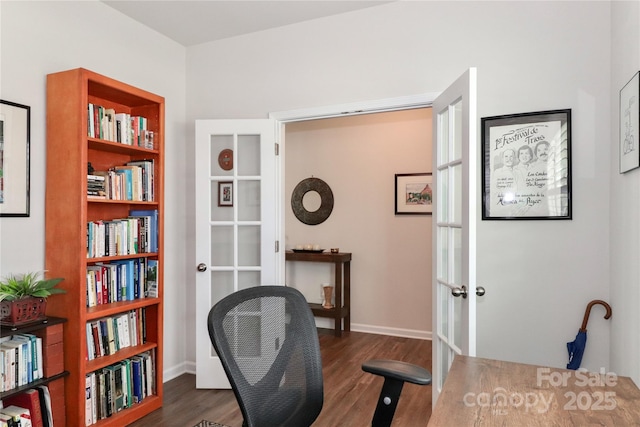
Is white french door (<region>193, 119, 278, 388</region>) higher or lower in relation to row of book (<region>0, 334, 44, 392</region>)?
higher

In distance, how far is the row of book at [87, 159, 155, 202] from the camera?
251 cm

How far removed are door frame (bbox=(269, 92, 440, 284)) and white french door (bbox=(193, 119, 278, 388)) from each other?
70 millimetres

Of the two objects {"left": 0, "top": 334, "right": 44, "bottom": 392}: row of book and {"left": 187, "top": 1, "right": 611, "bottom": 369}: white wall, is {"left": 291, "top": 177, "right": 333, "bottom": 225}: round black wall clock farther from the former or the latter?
{"left": 0, "top": 334, "right": 44, "bottom": 392}: row of book

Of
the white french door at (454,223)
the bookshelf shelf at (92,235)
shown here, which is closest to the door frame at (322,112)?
the white french door at (454,223)

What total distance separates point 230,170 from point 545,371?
8.36ft

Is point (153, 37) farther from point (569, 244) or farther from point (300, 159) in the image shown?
point (569, 244)

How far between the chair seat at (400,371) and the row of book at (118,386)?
6.12ft

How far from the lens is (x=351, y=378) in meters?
3.39

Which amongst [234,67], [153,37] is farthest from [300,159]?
[153,37]

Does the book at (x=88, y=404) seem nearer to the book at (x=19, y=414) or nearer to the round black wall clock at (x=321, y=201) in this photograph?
the book at (x=19, y=414)

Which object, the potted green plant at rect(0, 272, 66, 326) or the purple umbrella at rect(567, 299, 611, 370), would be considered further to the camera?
the purple umbrella at rect(567, 299, 611, 370)

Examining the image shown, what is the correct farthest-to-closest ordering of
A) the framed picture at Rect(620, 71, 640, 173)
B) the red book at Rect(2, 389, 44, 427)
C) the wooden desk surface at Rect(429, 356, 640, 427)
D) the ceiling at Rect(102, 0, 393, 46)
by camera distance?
the ceiling at Rect(102, 0, 393, 46) < the red book at Rect(2, 389, 44, 427) < the framed picture at Rect(620, 71, 640, 173) < the wooden desk surface at Rect(429, 356, 640, 427)

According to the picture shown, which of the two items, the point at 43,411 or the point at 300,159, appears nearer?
the point at 43,411

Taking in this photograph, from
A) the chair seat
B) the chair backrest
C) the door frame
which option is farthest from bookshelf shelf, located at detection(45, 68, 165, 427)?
the chair seat
